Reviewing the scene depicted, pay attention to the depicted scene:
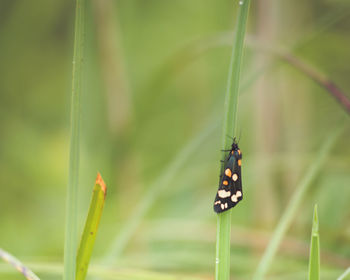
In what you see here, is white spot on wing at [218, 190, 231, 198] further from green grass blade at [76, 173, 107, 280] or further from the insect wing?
green grass blade at [76, 173, 107, 280]

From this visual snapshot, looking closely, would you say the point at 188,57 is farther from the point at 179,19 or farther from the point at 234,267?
the point at 179,19

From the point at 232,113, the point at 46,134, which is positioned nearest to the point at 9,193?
the point at 46,134

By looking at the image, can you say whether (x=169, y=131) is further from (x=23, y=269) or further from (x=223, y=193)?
(x=23, y=269)

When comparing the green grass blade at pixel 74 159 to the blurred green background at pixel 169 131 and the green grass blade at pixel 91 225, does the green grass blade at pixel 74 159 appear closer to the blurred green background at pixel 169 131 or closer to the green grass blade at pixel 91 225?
the green grass blade at pixel 91 225

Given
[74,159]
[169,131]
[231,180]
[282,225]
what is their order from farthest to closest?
[169,131] < [231,180] < [282,225] < [74,159]

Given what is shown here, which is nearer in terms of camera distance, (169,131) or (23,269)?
(23,269)

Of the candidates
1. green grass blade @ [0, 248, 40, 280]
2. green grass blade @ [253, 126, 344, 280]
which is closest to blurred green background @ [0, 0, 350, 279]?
green grass blade @ [253, 126, 344, 280]

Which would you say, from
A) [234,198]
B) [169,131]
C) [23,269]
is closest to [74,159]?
[23,269]
